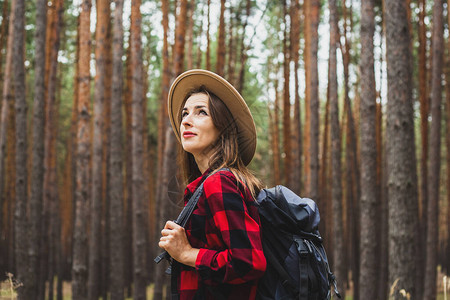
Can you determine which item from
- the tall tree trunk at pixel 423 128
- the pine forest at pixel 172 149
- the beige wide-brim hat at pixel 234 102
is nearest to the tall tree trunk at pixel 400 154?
the pine forest at pixel 172 149

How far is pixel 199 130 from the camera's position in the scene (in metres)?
1.89

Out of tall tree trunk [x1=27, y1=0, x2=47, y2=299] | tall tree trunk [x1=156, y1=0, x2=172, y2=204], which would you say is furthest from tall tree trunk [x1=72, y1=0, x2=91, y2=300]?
tall tree trunk [x1=156, y1=0, x2=172, y2=204]

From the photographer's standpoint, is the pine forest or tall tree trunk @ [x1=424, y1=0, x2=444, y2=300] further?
tall tree trunk @ [x1=424, y1=0, x2=444, y2=300]

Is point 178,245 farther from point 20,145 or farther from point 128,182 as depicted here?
point 128,182

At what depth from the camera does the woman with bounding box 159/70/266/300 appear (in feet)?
5.16

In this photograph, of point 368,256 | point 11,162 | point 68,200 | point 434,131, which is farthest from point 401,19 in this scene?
point 68,200

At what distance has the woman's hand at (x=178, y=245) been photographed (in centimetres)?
166

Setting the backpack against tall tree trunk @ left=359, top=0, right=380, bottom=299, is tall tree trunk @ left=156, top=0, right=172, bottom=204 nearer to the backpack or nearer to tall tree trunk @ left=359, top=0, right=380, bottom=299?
tall tree trunk @ left=359, top=0, right=380, bottom=299

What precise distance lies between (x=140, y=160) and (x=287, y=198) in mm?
6334

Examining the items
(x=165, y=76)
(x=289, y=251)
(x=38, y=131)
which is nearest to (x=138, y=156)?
(x=38, y=131)

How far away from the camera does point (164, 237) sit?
1.69m

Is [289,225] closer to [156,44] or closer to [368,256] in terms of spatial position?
[368,256]

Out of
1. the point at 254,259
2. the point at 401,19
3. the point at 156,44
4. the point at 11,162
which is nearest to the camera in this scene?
the point at 254,259

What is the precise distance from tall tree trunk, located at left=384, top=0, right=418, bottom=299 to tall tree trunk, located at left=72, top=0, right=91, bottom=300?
3922mm
